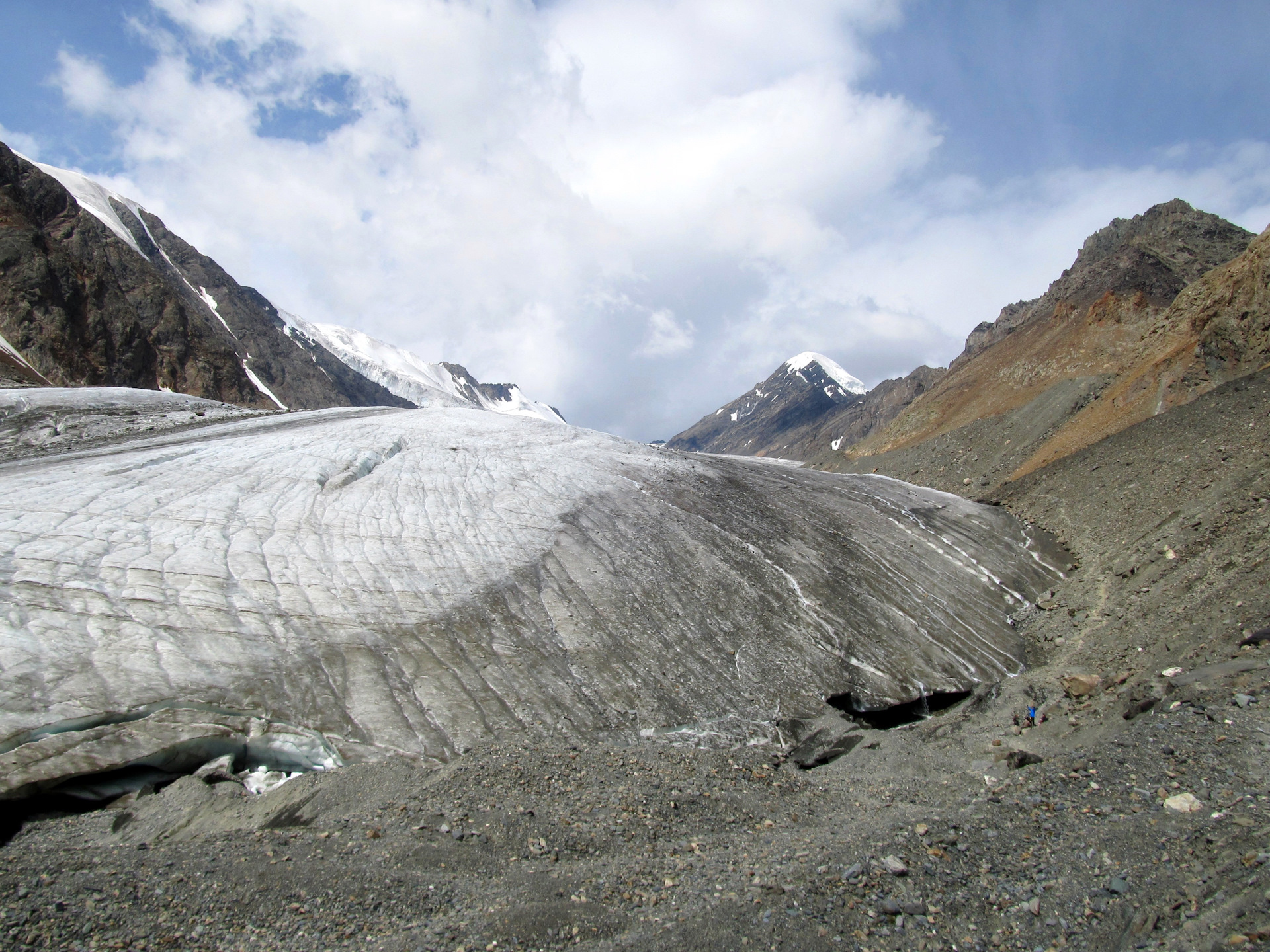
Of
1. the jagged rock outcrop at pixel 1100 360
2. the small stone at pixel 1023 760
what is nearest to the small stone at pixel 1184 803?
the small stone at pixel 1023 760

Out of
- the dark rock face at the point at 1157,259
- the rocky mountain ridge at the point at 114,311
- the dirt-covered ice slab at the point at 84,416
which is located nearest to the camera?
the dirt-covered ice slab at the point at 84,416

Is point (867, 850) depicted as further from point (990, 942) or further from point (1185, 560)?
point (1185, 560)

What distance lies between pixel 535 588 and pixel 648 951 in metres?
7.20

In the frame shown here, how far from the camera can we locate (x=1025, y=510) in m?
23.9

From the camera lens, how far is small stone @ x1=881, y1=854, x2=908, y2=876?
247 inches

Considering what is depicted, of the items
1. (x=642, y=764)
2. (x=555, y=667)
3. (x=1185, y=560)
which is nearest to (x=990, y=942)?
(x=642, y=764)

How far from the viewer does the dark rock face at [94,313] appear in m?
51.7

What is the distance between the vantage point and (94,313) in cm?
5797

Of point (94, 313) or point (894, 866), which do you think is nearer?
point (894, 866)

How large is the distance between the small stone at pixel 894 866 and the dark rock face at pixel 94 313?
206ft

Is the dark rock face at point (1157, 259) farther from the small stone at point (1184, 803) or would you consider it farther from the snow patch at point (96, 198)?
the snow patch at point (96, 198)

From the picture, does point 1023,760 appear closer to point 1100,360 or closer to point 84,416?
point 84,416

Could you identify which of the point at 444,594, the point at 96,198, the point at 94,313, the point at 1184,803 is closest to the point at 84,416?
the point at 444,594

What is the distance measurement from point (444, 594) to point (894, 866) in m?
7.78
